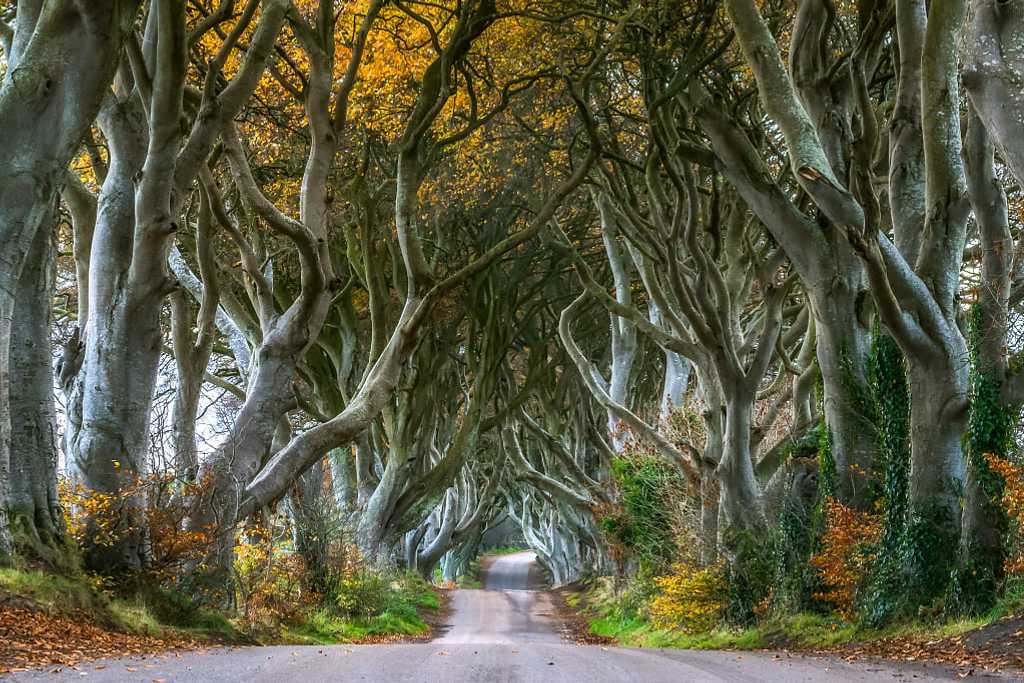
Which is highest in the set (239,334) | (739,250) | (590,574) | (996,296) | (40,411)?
(739,250)

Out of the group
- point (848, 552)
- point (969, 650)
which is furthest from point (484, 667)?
point (848, 552)

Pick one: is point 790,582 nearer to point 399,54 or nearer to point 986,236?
point 986,236

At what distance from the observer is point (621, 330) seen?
76.3 feet

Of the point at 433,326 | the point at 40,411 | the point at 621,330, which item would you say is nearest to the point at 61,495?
the point at 40,411

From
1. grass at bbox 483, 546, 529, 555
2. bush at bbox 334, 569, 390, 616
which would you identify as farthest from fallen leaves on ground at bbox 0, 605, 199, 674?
grass at bbox 483, 546, 529, 555

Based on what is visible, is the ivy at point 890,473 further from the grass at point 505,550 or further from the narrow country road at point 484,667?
the grass at point 505,550

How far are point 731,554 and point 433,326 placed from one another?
375 inches

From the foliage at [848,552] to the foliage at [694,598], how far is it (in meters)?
3.70

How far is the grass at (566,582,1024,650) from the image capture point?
931 cm

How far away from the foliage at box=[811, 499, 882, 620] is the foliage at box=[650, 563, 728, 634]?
3.70 meters

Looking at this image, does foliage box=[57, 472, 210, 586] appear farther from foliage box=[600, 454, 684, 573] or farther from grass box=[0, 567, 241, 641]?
foliage box=[600, 454, 684, 573]

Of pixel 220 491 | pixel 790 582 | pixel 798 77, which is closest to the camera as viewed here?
pixel 220 491

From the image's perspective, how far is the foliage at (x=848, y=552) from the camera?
11.8 meters

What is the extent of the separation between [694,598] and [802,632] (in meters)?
3.80
